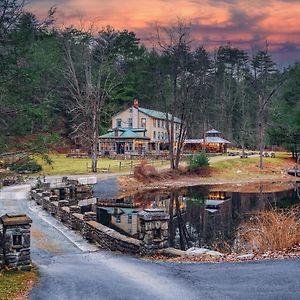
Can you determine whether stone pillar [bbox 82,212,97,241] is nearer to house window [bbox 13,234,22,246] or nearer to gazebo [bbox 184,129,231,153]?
house window [bbox 13,234,22,246]

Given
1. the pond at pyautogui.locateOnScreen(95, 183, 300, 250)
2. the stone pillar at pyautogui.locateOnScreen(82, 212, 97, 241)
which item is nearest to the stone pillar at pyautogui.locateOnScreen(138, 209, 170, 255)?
the pond at pyautogui.locateOnScreen(95, 183, 300, 250)

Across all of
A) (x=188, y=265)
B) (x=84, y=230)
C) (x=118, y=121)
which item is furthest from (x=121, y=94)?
(x=188, y=265)

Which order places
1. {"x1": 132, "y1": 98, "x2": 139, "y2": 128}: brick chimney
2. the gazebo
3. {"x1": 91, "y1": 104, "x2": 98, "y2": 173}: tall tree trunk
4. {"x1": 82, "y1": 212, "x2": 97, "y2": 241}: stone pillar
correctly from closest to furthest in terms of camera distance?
{"x1": 82, "y1": 212, "x2": 97, "y2": 241}: stone pillar, {"x1": 91, "y1": 104, "x2": 98, "y2": 173}: tall tree trunk, {"x1": 132, "y1": 98, "x2": 139, "y2": 128}: brick chimney, the gazebo

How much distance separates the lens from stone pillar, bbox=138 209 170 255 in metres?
15.3

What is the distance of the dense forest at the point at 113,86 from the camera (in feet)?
55.7

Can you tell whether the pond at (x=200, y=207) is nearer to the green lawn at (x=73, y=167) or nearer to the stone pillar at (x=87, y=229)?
the stone pillar at (x=87, y=229)

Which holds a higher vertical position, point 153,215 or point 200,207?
point 153,215

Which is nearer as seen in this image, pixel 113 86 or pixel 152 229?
pixel 152 229

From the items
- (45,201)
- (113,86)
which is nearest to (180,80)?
(113,86)

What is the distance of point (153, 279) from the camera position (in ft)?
41.5

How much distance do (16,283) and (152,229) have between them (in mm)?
4874

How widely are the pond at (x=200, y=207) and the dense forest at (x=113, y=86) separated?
7.46 meters

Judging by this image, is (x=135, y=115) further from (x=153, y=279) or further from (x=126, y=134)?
(x=153, y=279)

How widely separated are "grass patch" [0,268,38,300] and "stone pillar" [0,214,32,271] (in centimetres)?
29
